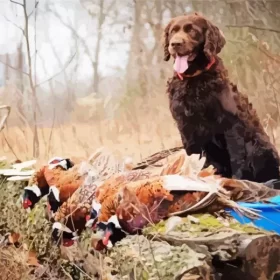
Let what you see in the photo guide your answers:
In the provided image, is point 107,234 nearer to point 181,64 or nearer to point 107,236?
point 107,236

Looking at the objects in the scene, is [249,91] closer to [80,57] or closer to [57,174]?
[80,57]

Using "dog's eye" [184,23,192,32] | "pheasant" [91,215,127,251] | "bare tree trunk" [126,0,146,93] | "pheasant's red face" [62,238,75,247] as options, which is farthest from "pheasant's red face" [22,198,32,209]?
"dog's eye" [184,23,192,32]

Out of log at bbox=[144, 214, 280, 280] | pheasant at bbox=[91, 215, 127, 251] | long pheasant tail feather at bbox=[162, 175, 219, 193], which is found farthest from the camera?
pheasant at bbox=[91, 215, 127, 251]

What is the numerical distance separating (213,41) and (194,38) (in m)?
0.06

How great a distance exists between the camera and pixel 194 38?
68.7 inches

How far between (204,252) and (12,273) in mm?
984

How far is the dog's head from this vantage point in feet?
5.72

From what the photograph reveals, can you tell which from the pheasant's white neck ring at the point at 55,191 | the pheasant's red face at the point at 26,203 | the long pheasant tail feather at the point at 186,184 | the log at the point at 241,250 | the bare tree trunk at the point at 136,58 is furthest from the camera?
the pheasant's red face at the point at 26,203

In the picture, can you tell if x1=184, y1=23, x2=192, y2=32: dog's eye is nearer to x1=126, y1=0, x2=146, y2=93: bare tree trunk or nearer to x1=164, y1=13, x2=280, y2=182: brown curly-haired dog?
x1=164, y1=13, x2=280, y2=182: brown curly-haired dog

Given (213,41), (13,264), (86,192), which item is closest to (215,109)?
(213,41)

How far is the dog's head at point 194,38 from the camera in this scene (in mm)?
1744

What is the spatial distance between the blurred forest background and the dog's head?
32 millimetres

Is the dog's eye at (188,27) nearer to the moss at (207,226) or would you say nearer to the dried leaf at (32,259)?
the moss at (207,226)

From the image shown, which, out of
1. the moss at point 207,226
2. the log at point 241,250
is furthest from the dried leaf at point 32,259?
the log at point 241,250
